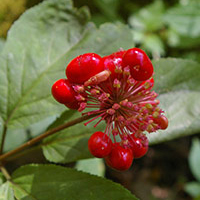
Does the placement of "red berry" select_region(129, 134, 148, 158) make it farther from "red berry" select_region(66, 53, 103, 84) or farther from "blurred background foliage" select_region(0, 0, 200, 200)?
"blurred background foliage" select_region(0, 0, 200, 200)

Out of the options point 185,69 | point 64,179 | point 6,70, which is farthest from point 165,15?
point 64,179

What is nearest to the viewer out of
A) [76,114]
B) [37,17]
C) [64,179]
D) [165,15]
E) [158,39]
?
[64,179]

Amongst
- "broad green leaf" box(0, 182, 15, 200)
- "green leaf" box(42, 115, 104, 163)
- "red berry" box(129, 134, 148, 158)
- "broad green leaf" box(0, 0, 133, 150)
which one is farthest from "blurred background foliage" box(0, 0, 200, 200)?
"red berry" box(129, 134, 148, 158)

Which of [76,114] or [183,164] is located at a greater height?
[76,114]

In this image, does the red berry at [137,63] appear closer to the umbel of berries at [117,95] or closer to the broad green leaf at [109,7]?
the umbel of berries at [117,95]

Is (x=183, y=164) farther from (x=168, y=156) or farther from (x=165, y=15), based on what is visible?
(x=165, y=15)

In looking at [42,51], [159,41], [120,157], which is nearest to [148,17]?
[159,41]
